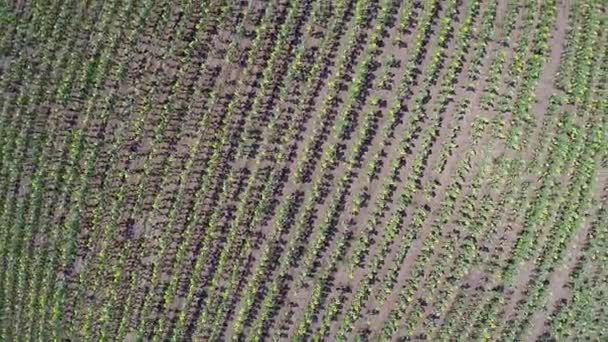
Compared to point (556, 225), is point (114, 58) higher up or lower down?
higher up

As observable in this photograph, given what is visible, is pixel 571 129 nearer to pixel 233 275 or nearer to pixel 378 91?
pixel 378 91

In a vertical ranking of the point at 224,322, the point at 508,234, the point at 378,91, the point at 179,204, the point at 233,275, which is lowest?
the point at 224,322

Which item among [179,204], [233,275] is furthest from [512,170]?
[179,204]

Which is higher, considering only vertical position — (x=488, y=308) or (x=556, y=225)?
(x=556, y=225)

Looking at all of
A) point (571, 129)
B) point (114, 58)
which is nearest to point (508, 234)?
point (571, 129)

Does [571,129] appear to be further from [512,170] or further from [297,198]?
[297,198]

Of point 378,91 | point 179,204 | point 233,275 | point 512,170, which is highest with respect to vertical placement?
point 378,91
